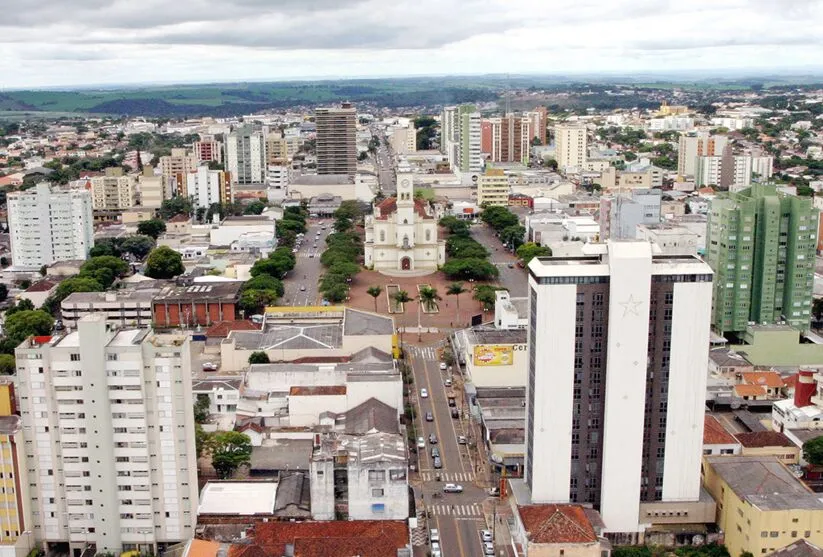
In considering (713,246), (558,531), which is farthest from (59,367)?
(713,246)

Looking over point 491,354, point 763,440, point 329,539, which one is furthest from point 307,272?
point 329,539

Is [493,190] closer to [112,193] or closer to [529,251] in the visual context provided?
[529,251]

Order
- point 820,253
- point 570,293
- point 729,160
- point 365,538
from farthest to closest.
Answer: point 729,160, point 820,253, point 570,293, point 365,538

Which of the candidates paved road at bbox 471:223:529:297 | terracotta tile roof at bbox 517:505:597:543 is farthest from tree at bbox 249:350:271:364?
paved road at bbox 471:223:529:297

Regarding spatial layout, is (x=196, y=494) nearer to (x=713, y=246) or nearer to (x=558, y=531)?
(x=558, y=531)

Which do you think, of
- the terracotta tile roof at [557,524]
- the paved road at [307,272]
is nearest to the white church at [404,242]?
the paved road at [307,272]

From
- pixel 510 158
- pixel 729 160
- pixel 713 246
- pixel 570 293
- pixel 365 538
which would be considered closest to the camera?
pixel 365 538
